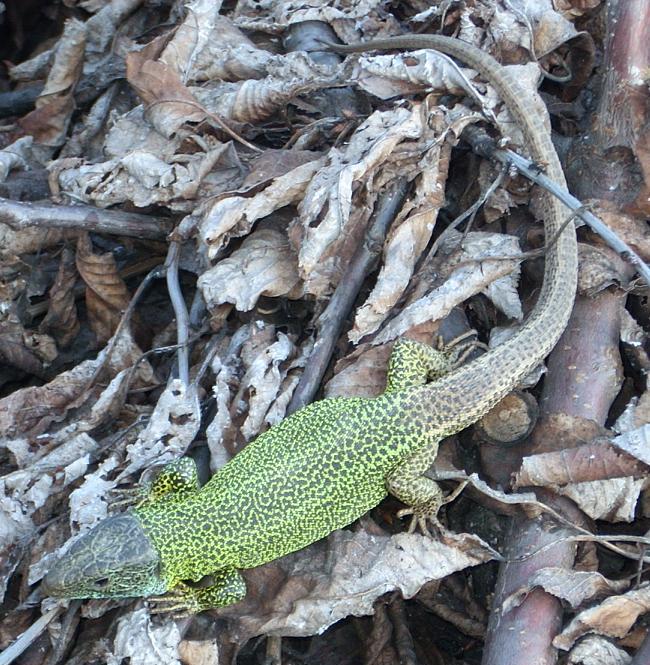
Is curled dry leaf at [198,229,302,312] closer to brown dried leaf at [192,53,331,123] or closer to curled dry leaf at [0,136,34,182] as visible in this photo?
brown dried leaf at [192,53,331,123]

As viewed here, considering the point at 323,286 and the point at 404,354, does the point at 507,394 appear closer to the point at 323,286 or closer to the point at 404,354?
the point at 404,354

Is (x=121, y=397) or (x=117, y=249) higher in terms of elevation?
(x=117, y=249)

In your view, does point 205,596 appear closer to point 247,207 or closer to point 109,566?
point 109,566

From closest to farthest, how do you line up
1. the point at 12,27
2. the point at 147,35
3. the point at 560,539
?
the point at 560,539 < the point at 147,35 < the point at 12,27

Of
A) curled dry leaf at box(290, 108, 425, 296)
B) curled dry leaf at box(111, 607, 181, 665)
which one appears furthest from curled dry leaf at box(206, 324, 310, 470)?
curled dry leaf at box(111, 607, 181, 665)

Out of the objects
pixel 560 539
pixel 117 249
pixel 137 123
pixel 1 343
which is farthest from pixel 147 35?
pixel 560 539

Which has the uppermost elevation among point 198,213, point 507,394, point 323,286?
point 198,213

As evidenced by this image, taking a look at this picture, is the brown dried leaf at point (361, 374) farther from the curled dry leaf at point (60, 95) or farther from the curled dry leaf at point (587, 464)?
the curled dry leaf at point (60, 95)
